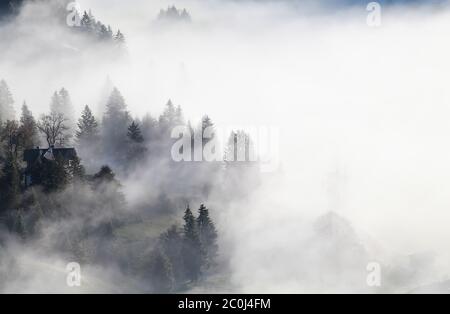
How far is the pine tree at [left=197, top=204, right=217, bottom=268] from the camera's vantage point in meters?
87.2

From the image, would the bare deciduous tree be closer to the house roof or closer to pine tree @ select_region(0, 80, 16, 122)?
the house roof

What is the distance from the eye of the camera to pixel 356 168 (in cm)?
15938

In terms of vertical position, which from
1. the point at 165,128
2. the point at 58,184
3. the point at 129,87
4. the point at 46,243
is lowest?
the point at 46,243

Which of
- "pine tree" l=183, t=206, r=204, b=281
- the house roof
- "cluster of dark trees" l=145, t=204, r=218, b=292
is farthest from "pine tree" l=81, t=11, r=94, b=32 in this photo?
"pine tree" l=183, t=206, r=204, b=281

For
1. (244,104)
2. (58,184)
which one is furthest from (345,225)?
(244,104)

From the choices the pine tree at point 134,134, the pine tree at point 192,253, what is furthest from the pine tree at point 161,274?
the pine tree at point 134,134

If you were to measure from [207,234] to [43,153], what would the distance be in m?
32.5

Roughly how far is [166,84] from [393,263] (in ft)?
318

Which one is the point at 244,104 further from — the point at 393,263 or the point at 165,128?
the point at 393,263

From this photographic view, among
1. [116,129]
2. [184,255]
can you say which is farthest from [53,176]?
[116,129]

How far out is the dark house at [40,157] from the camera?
8444 cm

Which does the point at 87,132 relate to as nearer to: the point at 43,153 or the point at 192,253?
the point at 43,153

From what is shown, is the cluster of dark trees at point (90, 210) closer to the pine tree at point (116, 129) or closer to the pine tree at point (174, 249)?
the pine tree at point (174, 249)

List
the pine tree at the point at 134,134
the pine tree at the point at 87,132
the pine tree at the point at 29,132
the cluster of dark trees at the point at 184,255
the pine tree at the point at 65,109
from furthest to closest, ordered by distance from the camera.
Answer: the pine tree at the point at 65,109 < the pine tree at the point at 87,132 < the pine tree at the point at 134,134 < the pine tree at the point at 29,132 < the cluster of dark trees at the point at 184,255
